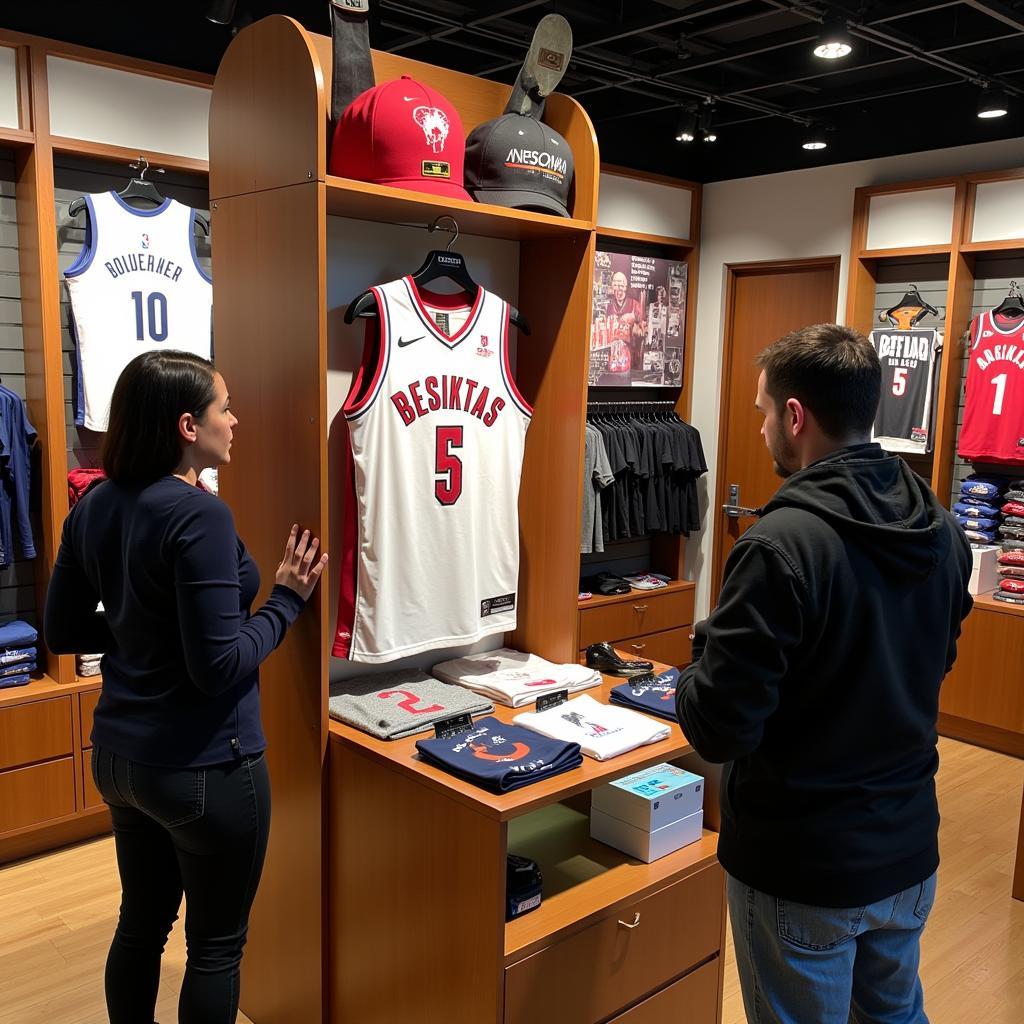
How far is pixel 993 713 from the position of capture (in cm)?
464

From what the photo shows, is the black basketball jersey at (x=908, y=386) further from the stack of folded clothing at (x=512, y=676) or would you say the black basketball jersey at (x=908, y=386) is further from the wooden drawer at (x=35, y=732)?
the wooden drawer at (x=35, y=732)

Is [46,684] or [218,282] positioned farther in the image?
[46,684]

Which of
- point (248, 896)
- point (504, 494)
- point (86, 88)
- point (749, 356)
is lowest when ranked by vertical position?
point (248, 896)

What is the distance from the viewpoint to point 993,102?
4375 mm

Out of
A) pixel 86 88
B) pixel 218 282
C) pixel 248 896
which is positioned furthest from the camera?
pixel 86 88

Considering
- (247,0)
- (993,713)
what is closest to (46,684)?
(247,0)

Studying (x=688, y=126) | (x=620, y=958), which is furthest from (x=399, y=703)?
(x=688, y=126)

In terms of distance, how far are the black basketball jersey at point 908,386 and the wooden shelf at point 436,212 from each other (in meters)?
2.99

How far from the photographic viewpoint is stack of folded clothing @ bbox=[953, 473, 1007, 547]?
15.8 ft

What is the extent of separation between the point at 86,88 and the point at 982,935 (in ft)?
13.4

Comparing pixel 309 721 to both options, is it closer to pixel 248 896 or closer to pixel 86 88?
pixel 248 896

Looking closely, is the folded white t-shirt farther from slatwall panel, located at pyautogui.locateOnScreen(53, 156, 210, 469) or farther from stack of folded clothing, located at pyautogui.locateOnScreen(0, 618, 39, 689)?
slatwall panel, located at pyautogui.locateOnScreen(53, 156, 210, 469)

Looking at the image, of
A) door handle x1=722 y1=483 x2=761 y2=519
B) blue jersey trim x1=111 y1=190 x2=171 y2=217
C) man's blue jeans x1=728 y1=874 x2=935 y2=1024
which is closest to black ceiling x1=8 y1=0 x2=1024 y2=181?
blue jersey trim x1=111 y1=190 x2=171 y2=217

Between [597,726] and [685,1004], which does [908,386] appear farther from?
[685,1004]
